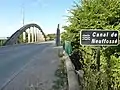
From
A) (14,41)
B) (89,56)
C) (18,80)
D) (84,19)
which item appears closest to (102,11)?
(84,19)

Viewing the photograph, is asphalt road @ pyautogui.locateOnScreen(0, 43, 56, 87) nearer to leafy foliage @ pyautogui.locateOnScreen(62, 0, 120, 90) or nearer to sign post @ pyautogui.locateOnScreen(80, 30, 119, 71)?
leafy foliage @ pyautogui.locateOnScreen(62, 0, 120, 90)

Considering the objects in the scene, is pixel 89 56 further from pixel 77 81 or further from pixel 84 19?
pixel 77 81

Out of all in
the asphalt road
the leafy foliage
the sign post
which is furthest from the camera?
the asphalt road

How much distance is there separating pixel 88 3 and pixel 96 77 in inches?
127

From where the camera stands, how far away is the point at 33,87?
28.6 ft

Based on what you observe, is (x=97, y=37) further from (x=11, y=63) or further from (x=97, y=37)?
(x=11, y=63)

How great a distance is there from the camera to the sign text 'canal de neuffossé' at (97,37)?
590 cm

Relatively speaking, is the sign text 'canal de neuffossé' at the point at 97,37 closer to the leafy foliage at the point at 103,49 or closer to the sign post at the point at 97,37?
the sign post at the point at 97,37

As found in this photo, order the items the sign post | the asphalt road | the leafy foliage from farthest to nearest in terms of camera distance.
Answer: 1. the asphalt road
2. the leafy foliage
3. the sign post

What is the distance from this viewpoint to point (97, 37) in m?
5.93

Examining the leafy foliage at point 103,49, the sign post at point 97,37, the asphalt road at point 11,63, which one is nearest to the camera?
the sign post at point 97,37

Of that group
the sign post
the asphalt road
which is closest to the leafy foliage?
the sign post

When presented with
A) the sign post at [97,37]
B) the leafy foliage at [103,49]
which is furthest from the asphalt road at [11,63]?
the sign post at [97,37]

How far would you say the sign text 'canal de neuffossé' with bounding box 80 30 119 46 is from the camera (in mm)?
5902
